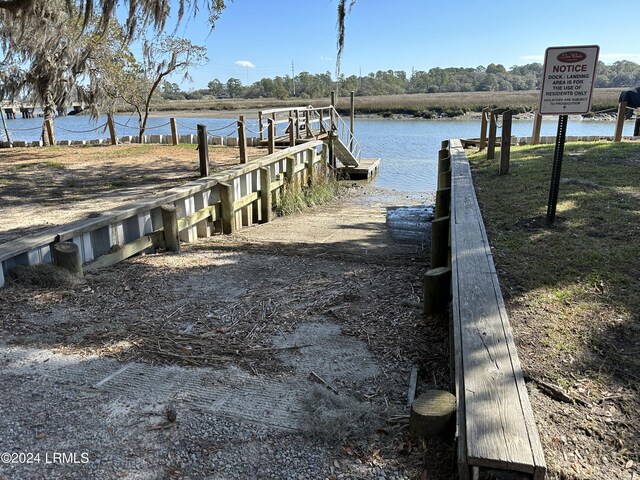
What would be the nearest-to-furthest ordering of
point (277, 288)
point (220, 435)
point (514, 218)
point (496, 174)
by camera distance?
point (220, 435) < point (277, 288) < point (514, 218) < point (496, 174)

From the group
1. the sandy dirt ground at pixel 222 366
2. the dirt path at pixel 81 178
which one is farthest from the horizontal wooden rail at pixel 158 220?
the dirt path at pixel 81 178

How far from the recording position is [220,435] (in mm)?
2889

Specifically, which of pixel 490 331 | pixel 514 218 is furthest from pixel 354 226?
pixel 490 331

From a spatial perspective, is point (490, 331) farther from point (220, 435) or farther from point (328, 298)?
point (328, 298)

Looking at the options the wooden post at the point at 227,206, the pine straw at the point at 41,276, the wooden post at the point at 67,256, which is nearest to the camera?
the pine straw at the point at 41,276

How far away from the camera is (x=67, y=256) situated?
5395 mm

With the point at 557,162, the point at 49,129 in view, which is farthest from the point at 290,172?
the point at 49,129

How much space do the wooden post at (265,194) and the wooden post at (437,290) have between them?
7.34 m

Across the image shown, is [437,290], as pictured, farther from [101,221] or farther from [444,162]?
[444,162]

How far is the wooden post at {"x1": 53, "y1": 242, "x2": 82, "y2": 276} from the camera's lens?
5.38 metres

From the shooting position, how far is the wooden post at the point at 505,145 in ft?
33.5

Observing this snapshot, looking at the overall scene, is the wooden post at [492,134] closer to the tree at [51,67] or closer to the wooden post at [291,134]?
the wooden post at [291,134]

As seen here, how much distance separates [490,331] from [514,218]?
3928 millimetres

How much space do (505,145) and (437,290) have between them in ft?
21.4
